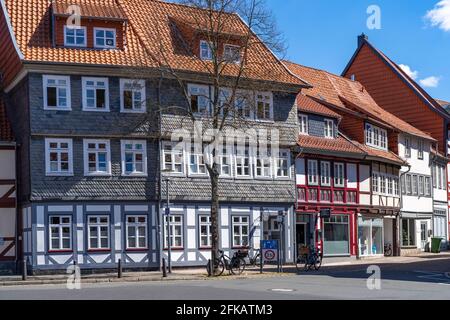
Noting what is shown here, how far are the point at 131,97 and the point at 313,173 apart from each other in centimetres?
1180

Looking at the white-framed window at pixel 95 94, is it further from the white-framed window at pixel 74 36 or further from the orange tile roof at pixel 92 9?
the orange tile roof at pixel 92 9

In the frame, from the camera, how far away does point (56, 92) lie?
34.4 metres

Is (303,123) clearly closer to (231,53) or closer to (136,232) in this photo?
(231,53)

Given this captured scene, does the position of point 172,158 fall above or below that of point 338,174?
above

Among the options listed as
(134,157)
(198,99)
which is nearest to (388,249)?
(198,99)

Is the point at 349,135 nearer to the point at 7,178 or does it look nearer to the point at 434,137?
the point at 434,137

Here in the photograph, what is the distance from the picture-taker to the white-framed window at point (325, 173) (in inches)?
1708

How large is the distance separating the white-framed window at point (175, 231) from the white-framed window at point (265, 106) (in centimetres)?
667

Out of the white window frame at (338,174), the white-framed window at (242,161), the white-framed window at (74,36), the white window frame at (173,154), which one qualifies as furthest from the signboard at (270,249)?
the white window frame at (338,174)

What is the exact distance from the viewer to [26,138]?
34656 millimetres

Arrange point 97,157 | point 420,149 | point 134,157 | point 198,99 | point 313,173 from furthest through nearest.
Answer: point 420,149, point 313,173, point 198,99, point 134,157, point 97,157
